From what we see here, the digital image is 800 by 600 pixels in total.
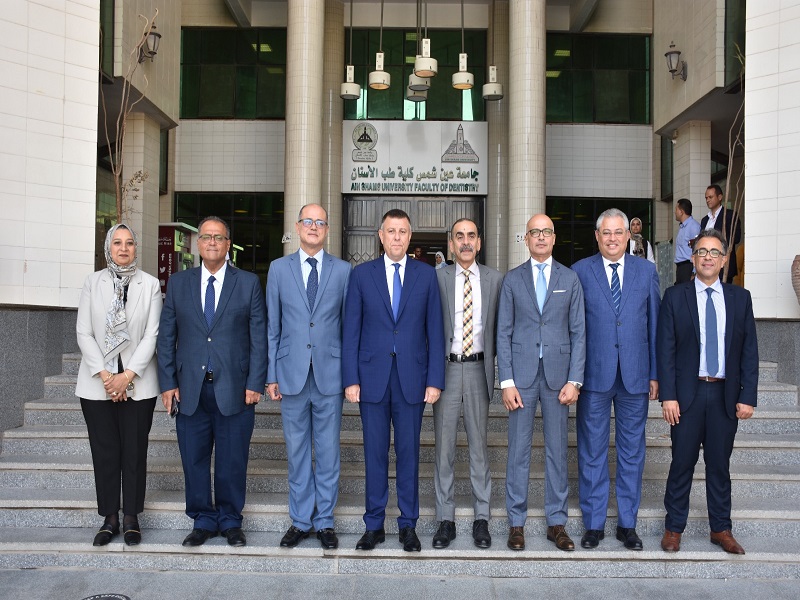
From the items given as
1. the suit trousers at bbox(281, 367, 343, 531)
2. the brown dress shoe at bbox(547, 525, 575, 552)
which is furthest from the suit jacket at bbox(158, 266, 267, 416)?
the brown dress shoe at bbox(547, 525, 575, 552)

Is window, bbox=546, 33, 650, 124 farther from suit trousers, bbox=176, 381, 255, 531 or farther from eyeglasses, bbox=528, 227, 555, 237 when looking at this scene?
suit trousers, bbox=176, 381, 255, 531

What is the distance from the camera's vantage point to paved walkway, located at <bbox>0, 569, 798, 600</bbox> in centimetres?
379

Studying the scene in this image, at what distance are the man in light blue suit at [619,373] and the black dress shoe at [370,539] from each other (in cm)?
120

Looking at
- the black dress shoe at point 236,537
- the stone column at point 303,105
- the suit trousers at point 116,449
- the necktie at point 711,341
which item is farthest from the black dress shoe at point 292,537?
the stone column at point 303,105

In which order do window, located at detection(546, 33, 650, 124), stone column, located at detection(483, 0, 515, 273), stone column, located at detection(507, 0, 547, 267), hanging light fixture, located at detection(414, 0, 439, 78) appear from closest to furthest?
1. stone column, located at detection(507, 0, 547, 267)
2. hanging light fixture, located at detection(414, 0, 439, 78)
3. stone column, located at detection(483, 0, 515, 273)
4. window, located at detection(546, 33, 650, 124)

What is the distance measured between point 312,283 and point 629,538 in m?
2.40

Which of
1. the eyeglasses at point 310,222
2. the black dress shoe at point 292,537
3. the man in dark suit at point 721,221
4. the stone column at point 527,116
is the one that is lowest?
the black dress shoe at point 292,537

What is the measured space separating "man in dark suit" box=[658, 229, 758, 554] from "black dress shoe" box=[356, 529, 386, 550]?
1650 mm

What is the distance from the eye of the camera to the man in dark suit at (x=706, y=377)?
13.6ft

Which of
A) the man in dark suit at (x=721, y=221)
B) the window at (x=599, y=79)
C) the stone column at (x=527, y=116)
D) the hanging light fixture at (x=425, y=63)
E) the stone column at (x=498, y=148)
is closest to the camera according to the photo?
the man in dark suit at (x=721, y=221)

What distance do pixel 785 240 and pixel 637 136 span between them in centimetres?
976

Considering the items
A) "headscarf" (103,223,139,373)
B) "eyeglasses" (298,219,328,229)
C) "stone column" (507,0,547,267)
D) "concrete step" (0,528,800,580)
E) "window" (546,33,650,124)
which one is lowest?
"concrete step" (0,528,800,580)

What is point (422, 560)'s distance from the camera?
414cm

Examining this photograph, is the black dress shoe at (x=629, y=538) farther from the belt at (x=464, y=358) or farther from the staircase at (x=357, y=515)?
the belt at (x=464, y=358)
